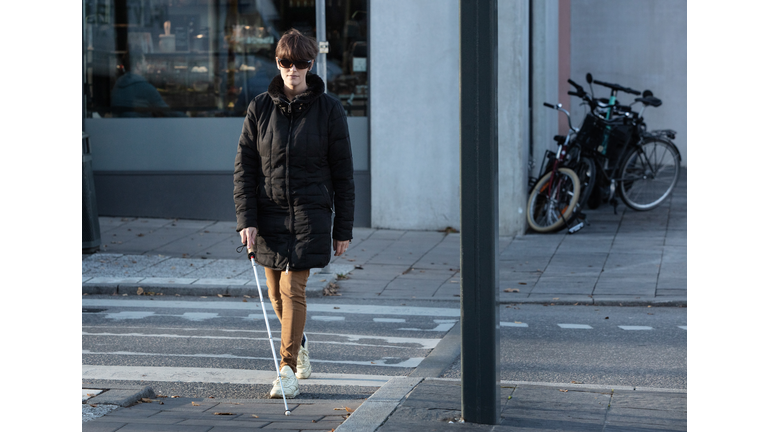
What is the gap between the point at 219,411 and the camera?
181 inches

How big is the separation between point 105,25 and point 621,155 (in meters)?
7.10

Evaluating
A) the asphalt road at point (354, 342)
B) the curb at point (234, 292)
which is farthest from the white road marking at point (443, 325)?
the curb at point (234, 292)

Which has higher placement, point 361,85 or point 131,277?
point 361,85

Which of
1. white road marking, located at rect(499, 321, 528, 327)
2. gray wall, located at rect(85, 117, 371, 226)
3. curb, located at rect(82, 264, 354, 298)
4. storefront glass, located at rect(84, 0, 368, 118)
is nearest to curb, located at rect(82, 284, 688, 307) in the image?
curb, located at rect(82, 264, 354, 298)

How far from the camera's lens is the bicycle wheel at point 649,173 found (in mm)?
12219

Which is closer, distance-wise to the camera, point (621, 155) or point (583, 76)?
point (621, 155)

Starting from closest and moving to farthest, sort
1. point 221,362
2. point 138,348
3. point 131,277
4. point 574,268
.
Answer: point 221,362 < point 138,348 < point 131,277 < point 574,268

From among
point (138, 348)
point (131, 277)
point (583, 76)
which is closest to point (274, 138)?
point (138, 348)

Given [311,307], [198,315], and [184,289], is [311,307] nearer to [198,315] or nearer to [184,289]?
Result: [198,315]

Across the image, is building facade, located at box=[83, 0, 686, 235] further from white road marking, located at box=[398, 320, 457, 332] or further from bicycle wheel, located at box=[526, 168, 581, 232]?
white road marking, located at box=[398, 320, 457, 332]

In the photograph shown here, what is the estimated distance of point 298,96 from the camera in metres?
4.88

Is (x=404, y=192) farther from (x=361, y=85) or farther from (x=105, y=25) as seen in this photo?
(x=105, y=25)

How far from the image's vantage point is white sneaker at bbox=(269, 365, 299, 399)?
16.2ft

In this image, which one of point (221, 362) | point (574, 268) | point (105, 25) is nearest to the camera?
point (221, 362)
